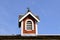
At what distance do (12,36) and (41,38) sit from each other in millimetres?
3370

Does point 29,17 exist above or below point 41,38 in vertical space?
above

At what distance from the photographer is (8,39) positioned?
24.4m

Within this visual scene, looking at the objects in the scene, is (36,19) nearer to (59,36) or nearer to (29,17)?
(29,17)

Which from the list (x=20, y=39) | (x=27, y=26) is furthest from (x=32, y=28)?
(x=20, y=39)

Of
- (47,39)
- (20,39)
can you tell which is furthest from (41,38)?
(20,39)

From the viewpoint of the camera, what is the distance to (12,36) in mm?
24391

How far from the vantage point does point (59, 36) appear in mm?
24688

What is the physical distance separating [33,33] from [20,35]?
159 cm

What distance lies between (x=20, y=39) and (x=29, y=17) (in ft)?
11.0

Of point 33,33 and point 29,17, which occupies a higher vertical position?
point 29,17

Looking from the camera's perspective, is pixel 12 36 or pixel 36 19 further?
pixel 36 19

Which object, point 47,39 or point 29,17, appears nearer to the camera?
point 47,39

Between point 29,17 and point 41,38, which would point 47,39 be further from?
point 29,17

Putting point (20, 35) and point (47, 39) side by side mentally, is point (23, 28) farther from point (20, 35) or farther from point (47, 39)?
point (47, 39)
